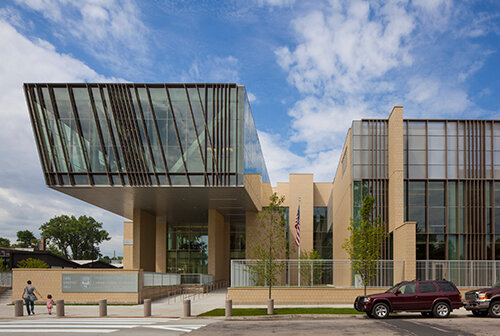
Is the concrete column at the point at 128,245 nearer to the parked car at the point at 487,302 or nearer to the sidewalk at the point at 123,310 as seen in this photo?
the sidewalk at the point at 123,310

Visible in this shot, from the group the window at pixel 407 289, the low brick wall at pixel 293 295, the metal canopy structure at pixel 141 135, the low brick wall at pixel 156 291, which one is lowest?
the low brick wall at pixel 156 291

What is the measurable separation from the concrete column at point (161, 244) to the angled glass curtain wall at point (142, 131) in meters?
20.6

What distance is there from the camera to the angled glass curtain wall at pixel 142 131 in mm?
29938

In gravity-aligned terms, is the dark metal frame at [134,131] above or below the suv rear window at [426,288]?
above

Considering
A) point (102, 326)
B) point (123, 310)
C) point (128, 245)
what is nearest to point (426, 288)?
point (102, 326)

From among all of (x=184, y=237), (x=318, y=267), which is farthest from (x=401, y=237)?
(x=184, y=237)

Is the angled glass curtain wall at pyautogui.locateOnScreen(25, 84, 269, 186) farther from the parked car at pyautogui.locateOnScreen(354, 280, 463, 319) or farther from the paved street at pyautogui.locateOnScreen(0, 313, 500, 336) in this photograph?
the parked car at pyautogui.locateOnScreen(354, 280, 463, 319)

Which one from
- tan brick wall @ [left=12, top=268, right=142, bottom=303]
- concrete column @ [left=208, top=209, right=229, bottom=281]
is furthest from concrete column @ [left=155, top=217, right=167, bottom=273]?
tan brick wall @ [left=12, top=268, right=142, bottom=303]

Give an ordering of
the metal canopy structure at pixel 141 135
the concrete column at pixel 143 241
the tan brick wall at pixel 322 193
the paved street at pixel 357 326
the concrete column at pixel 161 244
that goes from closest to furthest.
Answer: the paved street at pixel 357 326, the metal canopy structure at pixel 141 135, the concrete column at pixel 143 241, the concrete column at pixel 161 244, the tan brick wall at pixel 322 193

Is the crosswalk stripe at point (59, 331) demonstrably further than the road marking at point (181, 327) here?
No

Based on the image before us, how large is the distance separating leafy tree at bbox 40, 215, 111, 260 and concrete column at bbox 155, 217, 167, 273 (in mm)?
71716

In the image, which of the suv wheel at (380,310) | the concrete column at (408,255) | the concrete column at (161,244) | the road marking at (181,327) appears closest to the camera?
the road marking at (181,327)

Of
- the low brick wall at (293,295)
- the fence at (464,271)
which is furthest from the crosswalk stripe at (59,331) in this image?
the fence at (464,271)

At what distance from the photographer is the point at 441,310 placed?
1994cm
